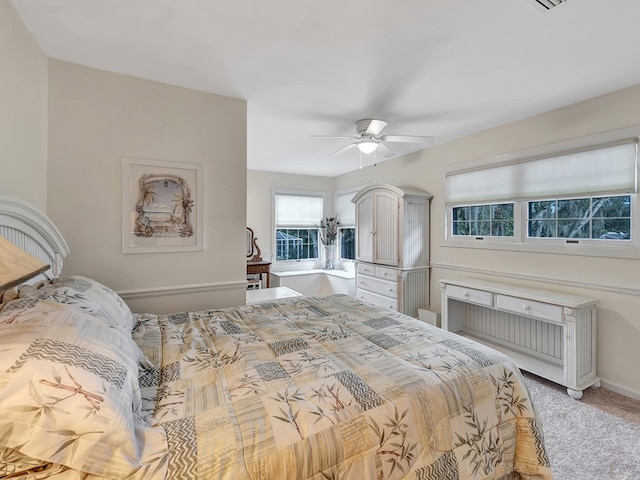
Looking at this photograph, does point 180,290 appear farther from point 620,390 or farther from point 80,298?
point 620,390

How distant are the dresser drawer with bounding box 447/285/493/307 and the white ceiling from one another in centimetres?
176

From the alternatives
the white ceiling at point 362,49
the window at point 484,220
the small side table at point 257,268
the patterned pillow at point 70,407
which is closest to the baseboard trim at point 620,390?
the window at point 484,220

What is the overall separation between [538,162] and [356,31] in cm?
229

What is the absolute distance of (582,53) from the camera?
1844mm

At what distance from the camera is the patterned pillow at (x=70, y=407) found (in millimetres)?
667

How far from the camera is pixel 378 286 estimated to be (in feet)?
13.4

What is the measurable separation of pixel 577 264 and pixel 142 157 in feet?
12.3

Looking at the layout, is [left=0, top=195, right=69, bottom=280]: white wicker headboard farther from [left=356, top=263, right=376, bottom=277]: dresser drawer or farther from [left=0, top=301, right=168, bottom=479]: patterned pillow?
[left=356, top=263, right=376, bottom=277]: dresser drawer

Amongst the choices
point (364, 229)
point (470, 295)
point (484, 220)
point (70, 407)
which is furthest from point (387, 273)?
point (70, 407)

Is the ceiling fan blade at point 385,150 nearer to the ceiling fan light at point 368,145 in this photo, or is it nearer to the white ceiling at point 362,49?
the ceiling fan light at point 368,145

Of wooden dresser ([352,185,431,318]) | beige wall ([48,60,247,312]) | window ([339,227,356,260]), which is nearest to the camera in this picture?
beige wall ([48,60,247,312])

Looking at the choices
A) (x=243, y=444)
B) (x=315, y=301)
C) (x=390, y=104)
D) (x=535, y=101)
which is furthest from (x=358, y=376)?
(x=535, y=101)

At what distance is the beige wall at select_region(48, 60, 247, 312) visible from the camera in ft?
6.77

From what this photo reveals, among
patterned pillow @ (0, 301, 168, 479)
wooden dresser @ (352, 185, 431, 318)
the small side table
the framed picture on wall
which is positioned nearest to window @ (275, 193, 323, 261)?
the small side table
